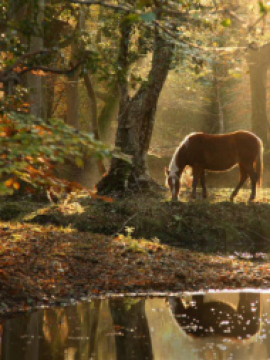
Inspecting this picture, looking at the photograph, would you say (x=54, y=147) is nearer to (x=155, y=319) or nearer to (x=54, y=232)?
(x=155, y=319)

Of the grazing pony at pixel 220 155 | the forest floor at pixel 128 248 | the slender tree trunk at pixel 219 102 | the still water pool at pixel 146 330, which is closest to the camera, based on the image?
the still water pool at pixel 146 330

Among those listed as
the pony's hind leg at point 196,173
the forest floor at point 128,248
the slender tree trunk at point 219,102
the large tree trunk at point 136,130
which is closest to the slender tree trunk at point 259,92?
the slender tree trunk at point 219,102

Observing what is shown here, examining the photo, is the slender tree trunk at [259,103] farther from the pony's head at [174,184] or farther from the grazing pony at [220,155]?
the pony's head at [174,184]

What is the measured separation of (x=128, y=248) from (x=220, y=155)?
721cm

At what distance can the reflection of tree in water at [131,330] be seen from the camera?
244 inches

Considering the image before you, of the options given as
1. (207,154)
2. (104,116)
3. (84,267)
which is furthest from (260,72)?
(84,267)

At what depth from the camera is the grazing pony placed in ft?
55.6

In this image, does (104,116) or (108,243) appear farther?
(104,116)

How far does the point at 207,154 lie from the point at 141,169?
187 centimetres

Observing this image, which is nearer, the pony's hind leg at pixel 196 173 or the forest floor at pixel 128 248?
the forest floor at pixel 128 248

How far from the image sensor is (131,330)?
23.1 ft

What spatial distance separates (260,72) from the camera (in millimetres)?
27125

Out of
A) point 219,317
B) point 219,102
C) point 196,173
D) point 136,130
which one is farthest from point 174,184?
point 219,102

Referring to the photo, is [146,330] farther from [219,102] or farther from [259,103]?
[219,102]
